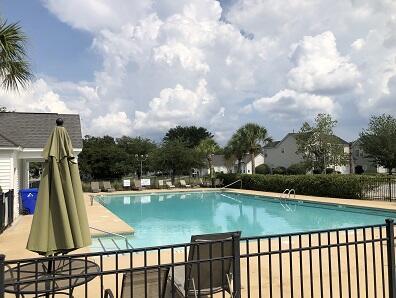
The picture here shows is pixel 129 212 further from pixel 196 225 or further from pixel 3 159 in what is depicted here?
pixel 3 159

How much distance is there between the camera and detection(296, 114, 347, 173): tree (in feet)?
129

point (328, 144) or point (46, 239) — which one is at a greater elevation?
point (328, 144)

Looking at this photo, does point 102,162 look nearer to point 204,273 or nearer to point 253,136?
point 253,136

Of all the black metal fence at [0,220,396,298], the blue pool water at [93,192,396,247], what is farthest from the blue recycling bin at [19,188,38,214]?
the black metal fence at [0,220,396,298]

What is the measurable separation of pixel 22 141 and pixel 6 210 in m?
6.62

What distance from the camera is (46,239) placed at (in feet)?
12.8

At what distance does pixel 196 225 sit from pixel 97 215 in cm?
413

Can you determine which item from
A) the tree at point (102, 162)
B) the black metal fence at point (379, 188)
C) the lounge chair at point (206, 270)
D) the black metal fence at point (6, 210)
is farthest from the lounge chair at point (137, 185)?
the lounge chair at point (206, 270)

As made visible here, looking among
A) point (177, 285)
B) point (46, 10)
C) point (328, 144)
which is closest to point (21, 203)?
point (46, 10)

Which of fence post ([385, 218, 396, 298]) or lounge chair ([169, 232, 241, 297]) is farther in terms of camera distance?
lounge chair ([169, 232, 241, 297])

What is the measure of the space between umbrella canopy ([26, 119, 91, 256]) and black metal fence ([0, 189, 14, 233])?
7917 mm

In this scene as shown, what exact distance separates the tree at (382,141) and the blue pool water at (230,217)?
27.5 meters

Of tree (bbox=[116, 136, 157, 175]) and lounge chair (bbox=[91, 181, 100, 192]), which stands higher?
tree (bbox=[116, 136, 157, 175])

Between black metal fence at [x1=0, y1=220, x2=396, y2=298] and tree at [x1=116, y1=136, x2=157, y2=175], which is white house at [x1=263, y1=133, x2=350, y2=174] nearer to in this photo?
tree at [x1=116, y1=136, x2=157, y2=175]
